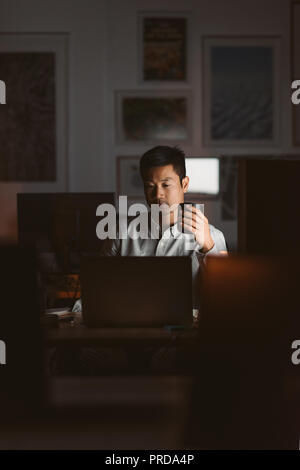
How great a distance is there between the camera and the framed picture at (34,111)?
4098 mm

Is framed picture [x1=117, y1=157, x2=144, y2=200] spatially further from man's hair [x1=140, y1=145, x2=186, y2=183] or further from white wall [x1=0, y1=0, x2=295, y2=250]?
man's hair [x1=140, y1=145, x2=186, y2=183]

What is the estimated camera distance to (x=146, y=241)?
2.34m

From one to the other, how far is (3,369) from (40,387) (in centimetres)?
9

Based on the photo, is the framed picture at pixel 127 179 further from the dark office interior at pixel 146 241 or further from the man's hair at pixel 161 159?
the man's hair at pixel 161 159

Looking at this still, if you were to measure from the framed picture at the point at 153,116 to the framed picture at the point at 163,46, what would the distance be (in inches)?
5.7

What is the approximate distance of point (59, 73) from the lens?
4.11 meters

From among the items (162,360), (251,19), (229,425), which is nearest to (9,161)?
(251,19)

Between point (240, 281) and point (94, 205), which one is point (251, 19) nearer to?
point (94, 205)

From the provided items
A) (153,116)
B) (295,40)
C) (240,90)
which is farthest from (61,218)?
(295,40)

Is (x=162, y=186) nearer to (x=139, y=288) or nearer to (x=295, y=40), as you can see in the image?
(x=139, y=288)

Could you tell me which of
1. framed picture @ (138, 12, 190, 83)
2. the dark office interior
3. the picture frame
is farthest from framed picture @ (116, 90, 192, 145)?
the picture frame

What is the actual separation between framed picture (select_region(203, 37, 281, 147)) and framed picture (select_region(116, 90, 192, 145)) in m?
0.19

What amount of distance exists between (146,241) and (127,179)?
1896mm

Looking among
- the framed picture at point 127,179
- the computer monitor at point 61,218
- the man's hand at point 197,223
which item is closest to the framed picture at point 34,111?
the framed picture at point 127,179
